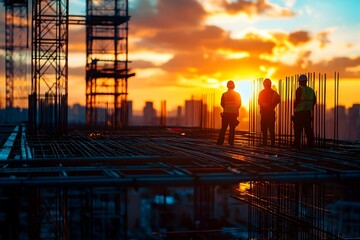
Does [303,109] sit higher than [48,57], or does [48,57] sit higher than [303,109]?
[48,57]

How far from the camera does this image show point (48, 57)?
21094 millimetres

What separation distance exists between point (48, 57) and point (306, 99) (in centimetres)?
1110

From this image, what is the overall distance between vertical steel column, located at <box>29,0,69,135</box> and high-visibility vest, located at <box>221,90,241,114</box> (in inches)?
293

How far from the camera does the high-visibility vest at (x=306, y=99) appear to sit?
1309 cm

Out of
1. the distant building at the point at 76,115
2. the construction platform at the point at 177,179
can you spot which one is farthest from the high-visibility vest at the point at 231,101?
the distant building at the point at 76,115

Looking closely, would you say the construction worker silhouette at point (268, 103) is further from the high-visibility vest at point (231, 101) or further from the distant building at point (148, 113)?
the distant building at point (148, 113)

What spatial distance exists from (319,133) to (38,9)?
11613mm

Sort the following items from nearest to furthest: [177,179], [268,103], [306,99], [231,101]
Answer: [177,179], [306,99], [268,103], [231,101]

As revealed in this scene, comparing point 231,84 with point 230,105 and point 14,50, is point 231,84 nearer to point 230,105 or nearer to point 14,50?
point 230,105

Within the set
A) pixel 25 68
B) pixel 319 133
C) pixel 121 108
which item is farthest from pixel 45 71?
pixel 25 68

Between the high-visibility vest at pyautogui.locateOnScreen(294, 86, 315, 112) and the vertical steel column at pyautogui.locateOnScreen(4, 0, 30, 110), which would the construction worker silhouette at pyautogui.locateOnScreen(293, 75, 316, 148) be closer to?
the high-visibility vest at pyautogui.locateOnScreen(294, 86, 315, 112)

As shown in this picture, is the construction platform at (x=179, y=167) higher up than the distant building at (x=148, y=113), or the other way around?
the distant building at (x=148, y=113)

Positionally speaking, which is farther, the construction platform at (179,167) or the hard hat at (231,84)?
the hard hat at (231,84)

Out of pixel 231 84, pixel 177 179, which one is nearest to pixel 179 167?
pixel 177 179
